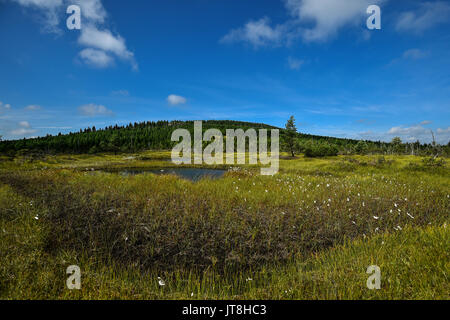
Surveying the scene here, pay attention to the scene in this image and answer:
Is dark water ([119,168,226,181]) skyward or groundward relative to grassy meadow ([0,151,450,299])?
skyward

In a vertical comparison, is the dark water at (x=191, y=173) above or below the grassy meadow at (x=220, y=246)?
above

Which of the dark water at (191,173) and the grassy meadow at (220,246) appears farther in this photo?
the dark water at (191,173)

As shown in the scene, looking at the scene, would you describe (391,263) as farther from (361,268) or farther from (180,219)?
(180,219)

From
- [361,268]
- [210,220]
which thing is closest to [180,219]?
[210,220]

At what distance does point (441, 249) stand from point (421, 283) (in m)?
1.78

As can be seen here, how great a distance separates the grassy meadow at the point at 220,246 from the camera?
12.1 ft

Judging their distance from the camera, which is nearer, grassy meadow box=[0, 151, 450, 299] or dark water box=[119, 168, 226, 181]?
grassy meadow box=[0, 151, 450, 299]

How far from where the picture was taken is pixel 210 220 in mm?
7234

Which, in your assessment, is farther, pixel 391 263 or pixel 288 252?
pixel 288 252

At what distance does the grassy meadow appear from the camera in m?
3.67

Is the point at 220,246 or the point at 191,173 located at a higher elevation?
the point at 191,173

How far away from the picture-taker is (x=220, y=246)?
5.86 meters

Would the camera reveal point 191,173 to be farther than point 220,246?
Yes
